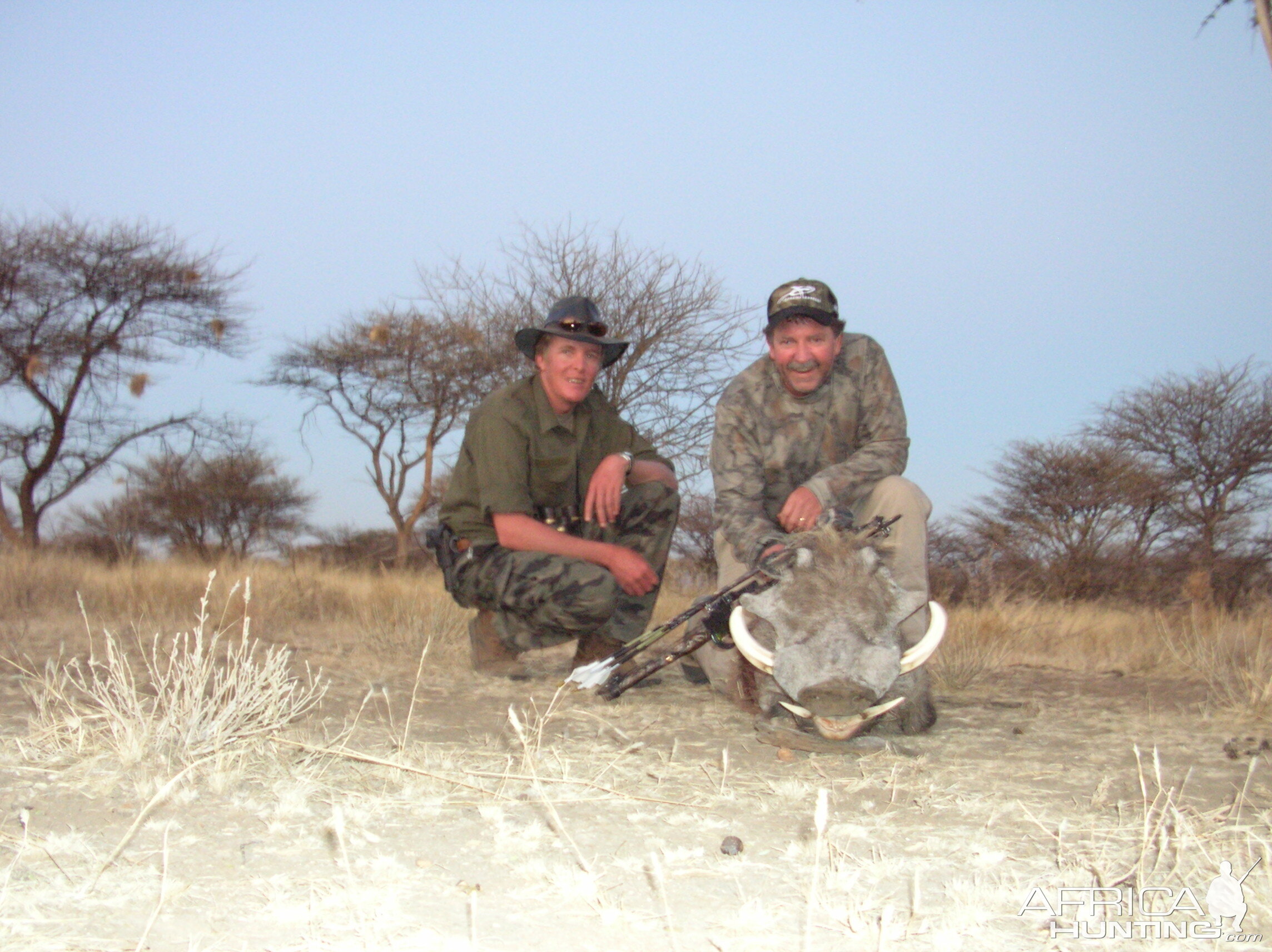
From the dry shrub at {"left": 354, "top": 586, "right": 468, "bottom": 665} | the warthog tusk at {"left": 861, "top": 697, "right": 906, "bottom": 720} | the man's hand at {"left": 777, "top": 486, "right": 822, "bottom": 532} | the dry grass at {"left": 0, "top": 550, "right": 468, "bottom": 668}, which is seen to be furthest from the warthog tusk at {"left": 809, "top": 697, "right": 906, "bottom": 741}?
the dry shrub at {"left": 354, "top": 586, "right": 468, "bottom": 665}

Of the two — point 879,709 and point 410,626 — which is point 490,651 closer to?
point 410,626

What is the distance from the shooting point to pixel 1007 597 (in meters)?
11.4

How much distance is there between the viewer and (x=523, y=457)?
4.41 metres

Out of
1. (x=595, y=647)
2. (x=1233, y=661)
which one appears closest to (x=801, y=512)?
(x=595, y=647)

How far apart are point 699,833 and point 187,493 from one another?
18.6 metres

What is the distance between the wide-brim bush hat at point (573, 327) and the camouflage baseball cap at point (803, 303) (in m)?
0.85

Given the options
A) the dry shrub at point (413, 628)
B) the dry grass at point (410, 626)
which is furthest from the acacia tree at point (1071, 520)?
the dry shrub at point (413, 628)

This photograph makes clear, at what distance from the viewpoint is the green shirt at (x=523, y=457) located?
4.35 m

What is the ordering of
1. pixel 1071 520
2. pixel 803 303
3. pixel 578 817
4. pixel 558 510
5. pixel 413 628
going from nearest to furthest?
pixel 578 817, pixel 803 303, pixel 558 510, pixel 413 628, pixel 1071 520

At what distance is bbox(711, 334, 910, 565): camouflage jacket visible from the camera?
404cm

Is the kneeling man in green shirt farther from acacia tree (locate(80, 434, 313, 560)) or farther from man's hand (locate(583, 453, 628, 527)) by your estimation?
acacia tree (locate(80, 434, 313, 560))

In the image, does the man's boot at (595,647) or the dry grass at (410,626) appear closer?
the man's boot at (595,647)

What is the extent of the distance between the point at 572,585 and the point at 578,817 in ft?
6.45

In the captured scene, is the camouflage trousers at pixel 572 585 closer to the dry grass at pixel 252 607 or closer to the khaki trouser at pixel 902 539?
the dry grass at pixel 252 607
